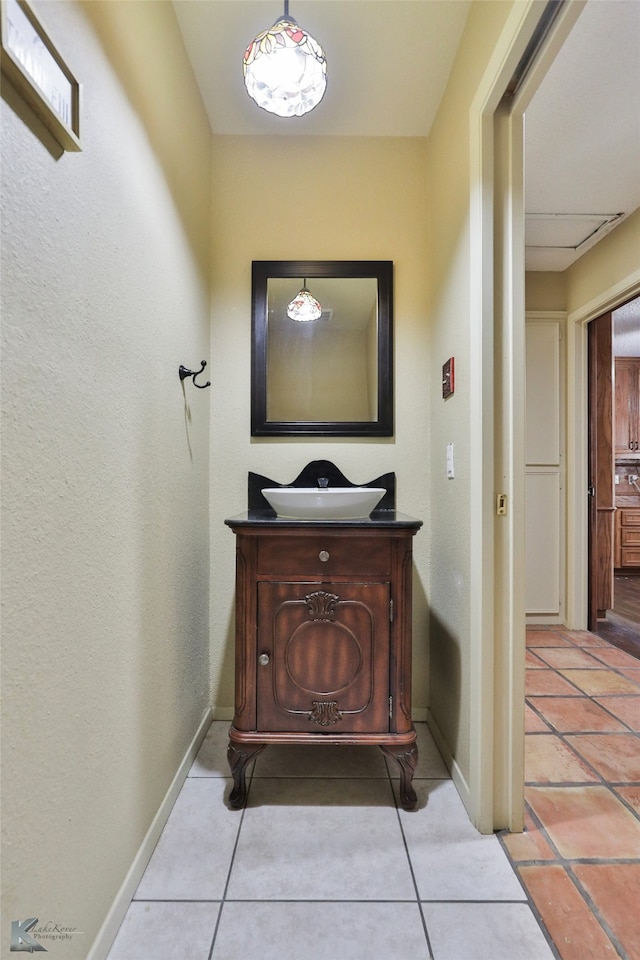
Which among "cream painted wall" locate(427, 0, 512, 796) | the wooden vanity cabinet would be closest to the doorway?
"cream painted wall" locate(427, 0, 512, 796)

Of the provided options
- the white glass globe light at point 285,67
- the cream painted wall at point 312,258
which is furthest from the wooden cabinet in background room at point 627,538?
the white glass globe light at point 285,67

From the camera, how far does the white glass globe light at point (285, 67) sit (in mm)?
1186

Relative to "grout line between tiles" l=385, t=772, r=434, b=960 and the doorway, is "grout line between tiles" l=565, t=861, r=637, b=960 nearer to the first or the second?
"grout line between tiles" l=385, t=772, r=434, b=960

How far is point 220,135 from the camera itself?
1932 mm

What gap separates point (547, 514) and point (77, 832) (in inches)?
127

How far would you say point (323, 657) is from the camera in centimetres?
139

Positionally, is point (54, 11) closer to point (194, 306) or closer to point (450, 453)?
point (194, 306)

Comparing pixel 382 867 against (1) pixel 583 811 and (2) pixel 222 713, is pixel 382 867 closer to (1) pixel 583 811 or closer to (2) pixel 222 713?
(1) pixel 583 811

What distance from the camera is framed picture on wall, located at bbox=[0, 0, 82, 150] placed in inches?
24.7

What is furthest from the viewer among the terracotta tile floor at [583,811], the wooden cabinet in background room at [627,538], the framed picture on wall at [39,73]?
the wooden cabinet in background room at [627,538]

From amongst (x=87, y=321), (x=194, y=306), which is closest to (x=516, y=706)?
(x=87, y=321)

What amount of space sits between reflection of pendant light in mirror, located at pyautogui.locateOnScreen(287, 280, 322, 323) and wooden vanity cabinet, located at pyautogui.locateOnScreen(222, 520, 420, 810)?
1035 mm

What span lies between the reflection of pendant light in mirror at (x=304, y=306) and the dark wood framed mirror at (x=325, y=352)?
2 centimetres

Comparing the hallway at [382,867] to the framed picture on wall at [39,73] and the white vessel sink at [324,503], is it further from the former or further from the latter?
the framed picture on wall at [39,73]
